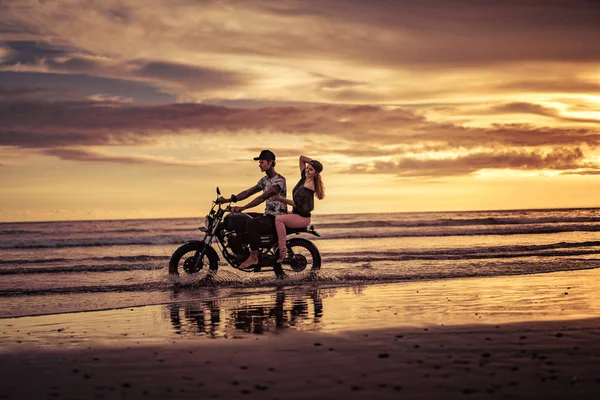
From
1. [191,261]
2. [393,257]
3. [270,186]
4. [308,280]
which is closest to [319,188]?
[270,186]

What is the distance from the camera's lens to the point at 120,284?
1426 cm

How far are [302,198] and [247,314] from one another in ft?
14.1

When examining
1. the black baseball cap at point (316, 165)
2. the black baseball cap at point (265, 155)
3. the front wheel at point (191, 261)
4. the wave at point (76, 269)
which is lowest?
the wave at point (76, 269)

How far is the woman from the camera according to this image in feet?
43.0

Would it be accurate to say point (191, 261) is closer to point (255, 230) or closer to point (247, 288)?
point (247, 288)

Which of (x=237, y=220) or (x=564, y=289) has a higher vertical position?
(x=237, y=220)

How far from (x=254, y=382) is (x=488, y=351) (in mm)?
2398

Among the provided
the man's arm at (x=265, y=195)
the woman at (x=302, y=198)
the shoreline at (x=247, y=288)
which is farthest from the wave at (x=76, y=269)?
the man's arm at (x=265, y=195)

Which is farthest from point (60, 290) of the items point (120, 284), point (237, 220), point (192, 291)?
point (237, 220)

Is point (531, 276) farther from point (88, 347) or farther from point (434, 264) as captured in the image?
point (88, 347)

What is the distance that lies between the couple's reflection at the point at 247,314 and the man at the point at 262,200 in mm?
1781

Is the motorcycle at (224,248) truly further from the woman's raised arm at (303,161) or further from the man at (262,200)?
the woman's raised arm at (303,161)

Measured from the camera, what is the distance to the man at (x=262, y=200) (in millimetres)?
13062

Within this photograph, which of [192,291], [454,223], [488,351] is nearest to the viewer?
[488,351]
